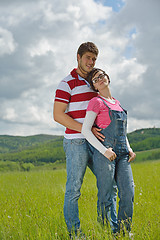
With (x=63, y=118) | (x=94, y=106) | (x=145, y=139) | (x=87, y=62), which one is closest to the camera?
(x=94, y=106)

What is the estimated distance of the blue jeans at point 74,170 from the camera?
3.39 m

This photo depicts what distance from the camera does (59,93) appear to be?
353cm

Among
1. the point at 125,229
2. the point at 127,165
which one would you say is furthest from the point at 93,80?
the point at 125,229

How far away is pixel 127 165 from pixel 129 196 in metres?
0.38

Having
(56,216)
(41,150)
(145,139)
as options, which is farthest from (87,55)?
(41,150)

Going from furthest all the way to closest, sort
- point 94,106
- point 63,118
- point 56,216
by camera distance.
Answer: point 56,216
point 63,118
point 94,106

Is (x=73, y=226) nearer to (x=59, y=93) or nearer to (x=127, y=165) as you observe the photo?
(x=127, y=165)

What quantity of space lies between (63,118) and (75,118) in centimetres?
17

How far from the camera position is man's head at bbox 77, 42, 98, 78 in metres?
3.53

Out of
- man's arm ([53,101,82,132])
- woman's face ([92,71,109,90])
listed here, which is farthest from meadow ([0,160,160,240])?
woman's face ([92,71,109,90])

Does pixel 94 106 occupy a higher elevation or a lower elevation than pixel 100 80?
lower

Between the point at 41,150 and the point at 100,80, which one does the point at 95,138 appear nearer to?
the point at 100,80

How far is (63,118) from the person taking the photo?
135 inches

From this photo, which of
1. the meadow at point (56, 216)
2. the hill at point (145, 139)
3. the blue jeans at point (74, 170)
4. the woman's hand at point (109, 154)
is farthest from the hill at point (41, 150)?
the woman's hand at point (109, 154)
